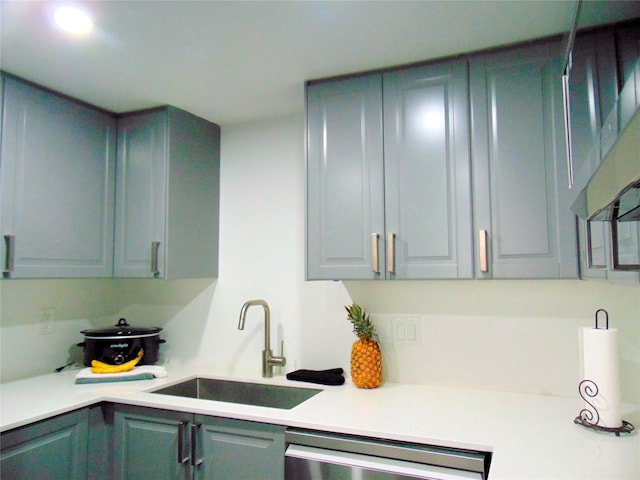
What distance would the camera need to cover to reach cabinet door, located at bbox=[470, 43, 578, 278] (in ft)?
5.59

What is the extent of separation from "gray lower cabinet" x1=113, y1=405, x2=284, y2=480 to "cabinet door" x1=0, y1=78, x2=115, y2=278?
2.58 ft

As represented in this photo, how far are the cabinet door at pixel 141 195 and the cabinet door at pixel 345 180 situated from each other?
0.82 m

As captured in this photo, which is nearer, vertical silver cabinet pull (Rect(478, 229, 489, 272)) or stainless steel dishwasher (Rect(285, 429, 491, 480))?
stainless steel dishwasher (Rect(285, 429, 491, 480))

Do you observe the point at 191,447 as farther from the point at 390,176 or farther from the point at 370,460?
the point at 390,176

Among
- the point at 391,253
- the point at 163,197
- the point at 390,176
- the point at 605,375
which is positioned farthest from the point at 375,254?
the point at 163,197

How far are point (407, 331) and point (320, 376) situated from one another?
46 centimetres

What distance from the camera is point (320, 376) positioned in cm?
214

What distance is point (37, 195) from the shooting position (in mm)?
2137

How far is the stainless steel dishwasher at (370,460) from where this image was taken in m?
1.43

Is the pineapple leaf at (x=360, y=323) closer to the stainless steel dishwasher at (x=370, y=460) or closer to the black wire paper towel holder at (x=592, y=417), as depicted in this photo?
the stainless steel dishwasher at (x=370, y=460)

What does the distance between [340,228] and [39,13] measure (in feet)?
4.42

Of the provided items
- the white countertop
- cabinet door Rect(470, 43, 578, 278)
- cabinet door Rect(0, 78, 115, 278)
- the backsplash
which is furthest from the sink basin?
cabinet door Rect(470, 43, 578, 278)

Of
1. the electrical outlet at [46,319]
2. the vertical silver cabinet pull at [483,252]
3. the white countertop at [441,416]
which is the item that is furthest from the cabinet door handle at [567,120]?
the electrical outlet at [46,319]

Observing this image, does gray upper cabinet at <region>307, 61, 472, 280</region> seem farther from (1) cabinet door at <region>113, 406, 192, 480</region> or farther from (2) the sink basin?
(1) cabinet door at <region>113, 406, 192, 480</region>
